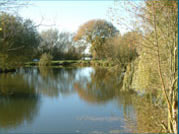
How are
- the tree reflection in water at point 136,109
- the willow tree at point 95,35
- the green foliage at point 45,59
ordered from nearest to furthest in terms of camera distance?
the tree reflection in water at point 136,109, the willow tree at point 95,35, the green foliage at point 45,59

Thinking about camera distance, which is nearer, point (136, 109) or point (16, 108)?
point (136, 109)

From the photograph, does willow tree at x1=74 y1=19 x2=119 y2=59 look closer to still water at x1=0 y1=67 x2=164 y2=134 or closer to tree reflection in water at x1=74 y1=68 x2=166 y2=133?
tree reflection in water at x1=74 y1=68 x2=166 y2=133

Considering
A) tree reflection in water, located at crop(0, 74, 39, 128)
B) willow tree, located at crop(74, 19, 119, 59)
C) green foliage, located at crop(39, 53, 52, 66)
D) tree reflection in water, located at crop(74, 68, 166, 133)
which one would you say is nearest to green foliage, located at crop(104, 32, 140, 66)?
willow tree, located at crop(74, 19, 119, 59)

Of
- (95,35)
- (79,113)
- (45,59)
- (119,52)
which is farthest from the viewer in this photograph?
(45,59)

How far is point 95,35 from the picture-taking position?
2277 cm

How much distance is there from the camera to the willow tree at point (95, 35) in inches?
729

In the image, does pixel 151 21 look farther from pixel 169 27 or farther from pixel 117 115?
pixel 117 115

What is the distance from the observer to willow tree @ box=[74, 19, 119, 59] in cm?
1851

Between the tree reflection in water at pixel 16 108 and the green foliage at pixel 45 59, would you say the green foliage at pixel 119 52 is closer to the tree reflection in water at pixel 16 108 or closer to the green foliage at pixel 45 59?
the tree reflection in water at pixel 16 108

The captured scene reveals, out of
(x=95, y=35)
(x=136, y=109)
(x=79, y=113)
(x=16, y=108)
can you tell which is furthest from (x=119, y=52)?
(x=95, y=35)

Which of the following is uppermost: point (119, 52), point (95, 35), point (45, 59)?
point (95, 35)

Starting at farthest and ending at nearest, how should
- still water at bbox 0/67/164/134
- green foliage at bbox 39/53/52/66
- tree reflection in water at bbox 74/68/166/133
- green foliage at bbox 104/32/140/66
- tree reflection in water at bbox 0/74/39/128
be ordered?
green foliage at bbox 39/53/52/66, green foliage at bbox 104/32/140/66, tree reflection in water at bbox 0/74/39/128, still water at bbox 0/67/164/134, tree reflection in water at bbox 74/68/166/133

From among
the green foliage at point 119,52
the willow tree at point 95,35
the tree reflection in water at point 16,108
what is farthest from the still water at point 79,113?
the willow tree at point 95,35

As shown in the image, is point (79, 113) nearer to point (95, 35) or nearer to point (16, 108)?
point (16, 108)
